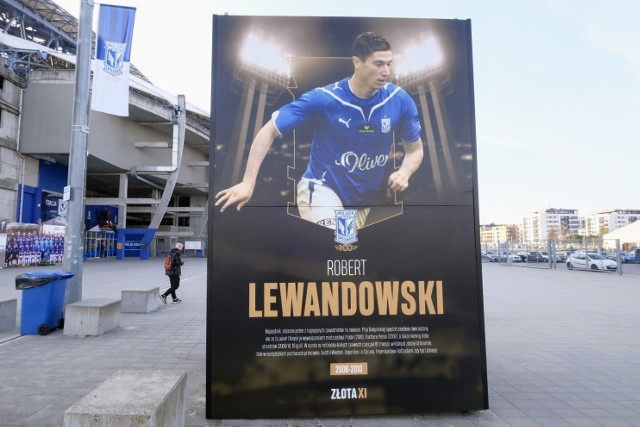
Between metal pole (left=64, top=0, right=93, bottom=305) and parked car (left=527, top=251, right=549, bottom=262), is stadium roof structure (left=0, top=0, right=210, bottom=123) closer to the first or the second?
metal pole (left=64, top=0, right=93, bottom=305)

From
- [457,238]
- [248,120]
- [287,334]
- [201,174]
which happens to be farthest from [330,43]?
[201,174]

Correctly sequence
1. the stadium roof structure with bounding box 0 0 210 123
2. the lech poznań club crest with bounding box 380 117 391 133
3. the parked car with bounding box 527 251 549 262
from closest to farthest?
the lech poznań club crest with bounding box 380 117 391 133 → the stadium roof structure with bounding box 0 0 210 123 → the parked car with bounding box 527 251 549 262

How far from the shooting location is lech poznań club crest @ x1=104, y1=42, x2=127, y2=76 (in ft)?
28.6

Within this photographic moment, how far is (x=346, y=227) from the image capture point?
3.73 meters

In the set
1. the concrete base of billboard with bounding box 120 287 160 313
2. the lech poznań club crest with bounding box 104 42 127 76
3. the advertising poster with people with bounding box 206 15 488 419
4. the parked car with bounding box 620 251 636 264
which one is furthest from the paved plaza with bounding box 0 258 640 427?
the parked car with bounding box 620 251 636 264

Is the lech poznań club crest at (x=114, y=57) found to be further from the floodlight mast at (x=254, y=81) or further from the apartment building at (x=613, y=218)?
the apartment building at (x=613, y=218)

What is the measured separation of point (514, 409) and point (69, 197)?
26.7 ft

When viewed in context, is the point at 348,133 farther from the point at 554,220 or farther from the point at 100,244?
the point at 554,220

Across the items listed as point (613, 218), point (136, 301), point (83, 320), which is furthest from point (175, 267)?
point (613, 218)

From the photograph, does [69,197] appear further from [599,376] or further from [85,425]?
[599,376]

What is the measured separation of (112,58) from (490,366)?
943 cm

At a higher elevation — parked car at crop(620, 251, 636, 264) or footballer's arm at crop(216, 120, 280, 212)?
footballer's arm at crop(216, 120, 280, 212)

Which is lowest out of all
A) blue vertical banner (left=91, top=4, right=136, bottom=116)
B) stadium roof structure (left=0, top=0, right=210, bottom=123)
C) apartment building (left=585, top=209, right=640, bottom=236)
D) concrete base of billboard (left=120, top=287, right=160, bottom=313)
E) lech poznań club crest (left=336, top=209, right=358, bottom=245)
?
concrete base of billboard (left=120, top=287, right=160, bottom=313)

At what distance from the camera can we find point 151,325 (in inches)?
318
